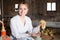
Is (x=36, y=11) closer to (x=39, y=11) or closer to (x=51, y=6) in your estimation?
(x=39, y=11)

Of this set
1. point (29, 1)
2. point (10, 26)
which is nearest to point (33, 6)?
point (29, 1)

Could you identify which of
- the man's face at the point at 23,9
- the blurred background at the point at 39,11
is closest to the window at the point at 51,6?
the blurred background at the point at 39,11

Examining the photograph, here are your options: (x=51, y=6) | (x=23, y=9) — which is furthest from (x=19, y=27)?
(x=51, y=6)

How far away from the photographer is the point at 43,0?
194 centimetres

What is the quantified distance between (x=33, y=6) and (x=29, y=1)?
2.5 inches

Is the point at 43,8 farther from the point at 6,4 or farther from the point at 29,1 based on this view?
the point at 6,4

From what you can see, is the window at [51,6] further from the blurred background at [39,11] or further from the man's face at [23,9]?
the man's face at [23,9]

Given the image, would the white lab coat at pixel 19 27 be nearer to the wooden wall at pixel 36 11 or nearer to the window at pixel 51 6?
the wooden wall at pixel 36 11

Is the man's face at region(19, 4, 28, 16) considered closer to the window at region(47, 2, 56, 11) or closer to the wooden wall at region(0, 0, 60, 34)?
the wooden wall at region(0, 0, 60, 34)

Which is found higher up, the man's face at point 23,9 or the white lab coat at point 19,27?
the man's face at point 23,9

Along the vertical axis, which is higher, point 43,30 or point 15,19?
point 15,19

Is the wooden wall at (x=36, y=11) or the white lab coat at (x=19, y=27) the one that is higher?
the wooden wall at (x=36, y=11)

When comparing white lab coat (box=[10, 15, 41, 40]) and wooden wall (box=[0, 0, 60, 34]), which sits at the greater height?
wooden wall (box=[0, 0, 60, 34])

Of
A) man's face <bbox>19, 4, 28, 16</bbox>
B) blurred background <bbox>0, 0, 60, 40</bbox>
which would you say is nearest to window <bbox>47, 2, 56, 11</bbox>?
blurred background <bbox>0, 0, 60, 40</bbox>
